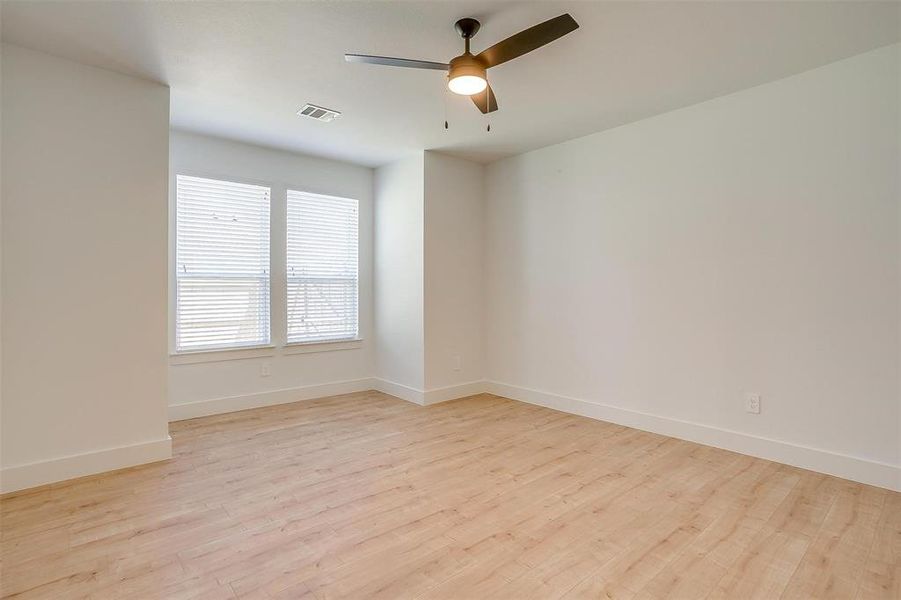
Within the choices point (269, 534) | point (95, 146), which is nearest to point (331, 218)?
point (95, 146)

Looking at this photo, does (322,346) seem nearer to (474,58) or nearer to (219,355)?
(219,355)

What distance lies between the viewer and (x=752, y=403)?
10.7 feet

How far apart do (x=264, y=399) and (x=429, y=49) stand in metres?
3.63

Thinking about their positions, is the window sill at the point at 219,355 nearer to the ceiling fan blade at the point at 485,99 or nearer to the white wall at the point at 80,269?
the white wall at the point at 80,269

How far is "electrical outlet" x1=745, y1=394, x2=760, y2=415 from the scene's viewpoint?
10.6 feet

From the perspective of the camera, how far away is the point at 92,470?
9.57 feet

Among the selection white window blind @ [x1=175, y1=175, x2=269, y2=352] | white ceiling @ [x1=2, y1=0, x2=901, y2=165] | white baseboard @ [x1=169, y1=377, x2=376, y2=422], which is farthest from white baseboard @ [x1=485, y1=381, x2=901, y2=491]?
white window blind @ [x1=175, y1=175, x2=269, y2=352]

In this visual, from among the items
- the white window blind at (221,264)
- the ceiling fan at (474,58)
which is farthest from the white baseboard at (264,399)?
the ceiling fan at (474,58)

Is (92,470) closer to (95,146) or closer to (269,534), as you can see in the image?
(269,534)

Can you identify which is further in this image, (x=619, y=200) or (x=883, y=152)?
(x=619, y=200)

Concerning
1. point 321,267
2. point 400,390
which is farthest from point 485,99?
point 400,390

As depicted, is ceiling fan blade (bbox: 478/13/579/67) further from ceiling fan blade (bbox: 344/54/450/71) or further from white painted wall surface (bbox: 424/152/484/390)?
white painted wall surface (bbox: 424/152/484/390)

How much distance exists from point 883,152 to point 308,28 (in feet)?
11.3

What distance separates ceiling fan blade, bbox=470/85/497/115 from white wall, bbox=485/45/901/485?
1729mm
